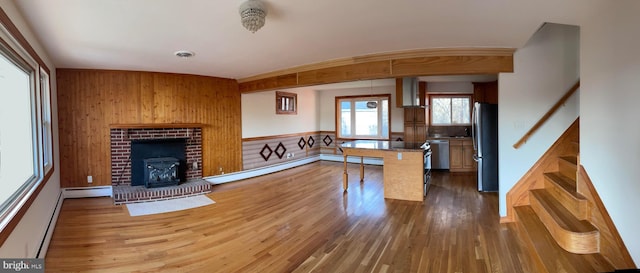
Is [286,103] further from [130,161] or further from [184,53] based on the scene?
[184,53]

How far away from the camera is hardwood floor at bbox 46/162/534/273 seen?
2.42m

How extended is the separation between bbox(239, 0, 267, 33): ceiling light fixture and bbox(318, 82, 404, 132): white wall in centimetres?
591

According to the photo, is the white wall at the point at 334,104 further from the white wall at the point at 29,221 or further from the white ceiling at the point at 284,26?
the white wall at the point at 29,221

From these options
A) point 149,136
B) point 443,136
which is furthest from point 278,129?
point 443,136

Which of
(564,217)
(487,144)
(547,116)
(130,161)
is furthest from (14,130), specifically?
(487,144)

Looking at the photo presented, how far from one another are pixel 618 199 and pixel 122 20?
4058mm

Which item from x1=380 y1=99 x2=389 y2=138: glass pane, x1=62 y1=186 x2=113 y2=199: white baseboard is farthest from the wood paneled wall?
x1=380 y1=99 x2=389 y2=138: glass pane

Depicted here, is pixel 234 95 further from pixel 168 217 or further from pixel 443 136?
pixel 443 136

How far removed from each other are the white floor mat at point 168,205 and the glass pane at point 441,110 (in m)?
5.75

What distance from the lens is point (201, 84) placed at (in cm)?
539

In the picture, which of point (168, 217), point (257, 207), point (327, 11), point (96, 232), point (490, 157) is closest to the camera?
point (327, 11)

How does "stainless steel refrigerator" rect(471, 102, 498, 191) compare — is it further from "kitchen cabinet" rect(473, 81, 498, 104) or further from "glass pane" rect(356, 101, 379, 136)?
"glass pane" rect(356, 101, 379, 136)

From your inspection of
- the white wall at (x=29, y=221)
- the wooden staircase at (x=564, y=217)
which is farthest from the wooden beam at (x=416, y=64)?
the white wall at (x=29, y=221)

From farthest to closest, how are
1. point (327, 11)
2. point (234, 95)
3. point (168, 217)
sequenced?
1. point (234, 95)
2. point (168, 217)
3. point (327, 11)
